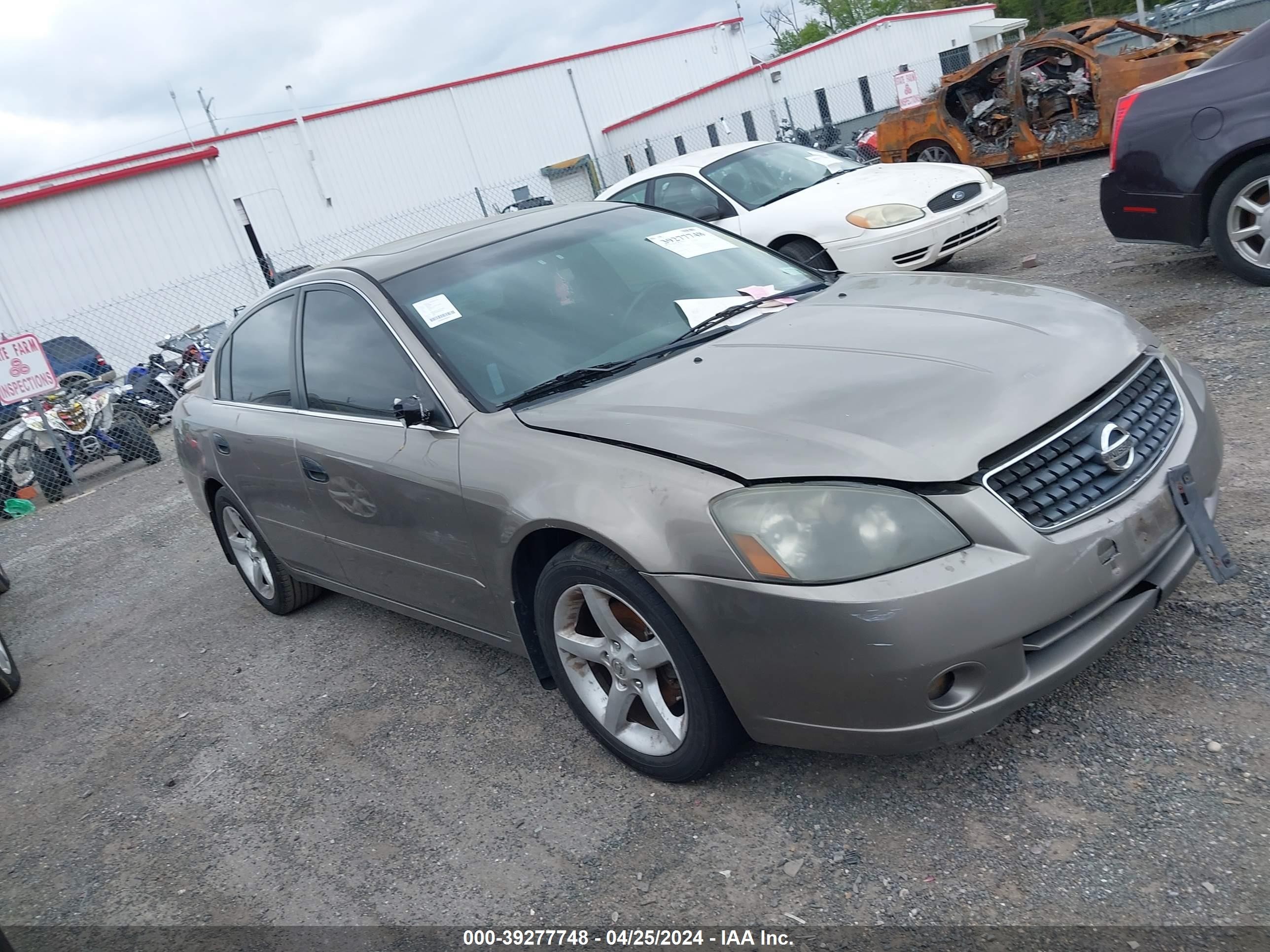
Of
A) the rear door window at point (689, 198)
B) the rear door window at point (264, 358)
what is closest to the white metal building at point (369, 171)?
the rear door window at point (689, 198)

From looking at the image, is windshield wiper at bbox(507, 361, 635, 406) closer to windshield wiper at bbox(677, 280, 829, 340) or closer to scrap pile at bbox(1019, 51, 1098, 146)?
windshield wiper at bbox(677, 280, 829, 340)

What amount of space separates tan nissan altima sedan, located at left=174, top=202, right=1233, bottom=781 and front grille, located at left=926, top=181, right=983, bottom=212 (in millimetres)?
4335

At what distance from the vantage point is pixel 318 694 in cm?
425

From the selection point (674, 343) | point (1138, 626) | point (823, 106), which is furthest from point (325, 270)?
point (823, 106)

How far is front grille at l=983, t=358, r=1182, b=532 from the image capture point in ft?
7.79

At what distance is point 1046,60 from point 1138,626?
37.7ft

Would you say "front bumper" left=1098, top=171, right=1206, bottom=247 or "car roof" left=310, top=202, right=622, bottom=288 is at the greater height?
"car roof" left=310, top=202, right=622, bottom=288

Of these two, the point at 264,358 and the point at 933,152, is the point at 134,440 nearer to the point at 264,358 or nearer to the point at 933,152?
the point at 264,358

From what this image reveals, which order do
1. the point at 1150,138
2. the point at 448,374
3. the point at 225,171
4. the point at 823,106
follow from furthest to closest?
the point at 823,106 → the point at 225,171 → the point at 1150,138 → the point at 448,374

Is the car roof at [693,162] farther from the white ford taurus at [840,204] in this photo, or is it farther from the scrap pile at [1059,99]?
the scrap pile at [1059,99]

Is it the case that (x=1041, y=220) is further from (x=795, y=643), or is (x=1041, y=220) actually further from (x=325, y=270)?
(x=795, y=643)

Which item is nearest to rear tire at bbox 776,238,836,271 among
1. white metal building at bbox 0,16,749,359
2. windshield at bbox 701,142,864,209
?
windshield at bbox 701,142,864,209

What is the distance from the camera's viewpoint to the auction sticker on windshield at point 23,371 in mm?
10625

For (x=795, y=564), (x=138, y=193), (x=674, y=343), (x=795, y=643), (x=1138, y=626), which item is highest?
(x=138, y=193)
